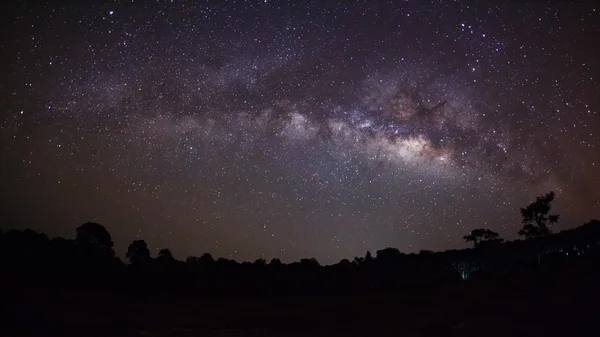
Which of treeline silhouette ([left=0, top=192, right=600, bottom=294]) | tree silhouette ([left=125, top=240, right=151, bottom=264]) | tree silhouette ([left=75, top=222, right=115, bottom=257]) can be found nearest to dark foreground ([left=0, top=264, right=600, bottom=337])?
treeline silhouette ([left=0, top=192, right=600, bottom=294])

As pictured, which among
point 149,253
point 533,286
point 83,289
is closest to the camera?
point 533,286

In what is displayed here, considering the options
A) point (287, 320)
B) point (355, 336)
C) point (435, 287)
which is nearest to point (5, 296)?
point (287, 320)

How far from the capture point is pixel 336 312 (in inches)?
623

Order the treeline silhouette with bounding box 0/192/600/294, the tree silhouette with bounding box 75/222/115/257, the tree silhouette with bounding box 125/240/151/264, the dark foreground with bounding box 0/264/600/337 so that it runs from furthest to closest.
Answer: the tree silhouette with bounding box 125/240/151/264 → the tree silhouette with bounding box 75/222/115/257 → the treeline silhouette with bounding box 0/192/600/294 → the dark foreground with bounding box 0/264/600/337

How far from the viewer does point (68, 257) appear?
71.7ft

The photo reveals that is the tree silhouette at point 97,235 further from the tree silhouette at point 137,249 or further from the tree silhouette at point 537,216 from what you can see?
the tree silhouette at point 537,216

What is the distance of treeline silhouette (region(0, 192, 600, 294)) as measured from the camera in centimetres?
2028

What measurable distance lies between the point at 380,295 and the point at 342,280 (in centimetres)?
355

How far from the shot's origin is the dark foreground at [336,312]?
11.8 meters

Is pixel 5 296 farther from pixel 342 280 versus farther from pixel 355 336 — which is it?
pixel 342 280

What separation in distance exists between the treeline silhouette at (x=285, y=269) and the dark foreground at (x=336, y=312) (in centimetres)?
221

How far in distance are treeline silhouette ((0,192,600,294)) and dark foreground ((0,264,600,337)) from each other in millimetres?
2206

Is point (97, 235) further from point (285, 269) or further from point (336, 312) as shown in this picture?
point (336, 312)

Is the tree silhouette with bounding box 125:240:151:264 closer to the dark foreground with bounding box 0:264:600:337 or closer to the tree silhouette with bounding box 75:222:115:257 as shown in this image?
the tree silhouette with bounding box 75:222:115:257
